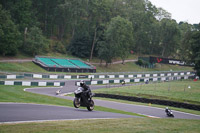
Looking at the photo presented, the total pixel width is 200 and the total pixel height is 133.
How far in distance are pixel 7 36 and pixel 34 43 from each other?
26.5ft

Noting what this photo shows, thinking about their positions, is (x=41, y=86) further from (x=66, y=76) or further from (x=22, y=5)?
(x=22, y=5)

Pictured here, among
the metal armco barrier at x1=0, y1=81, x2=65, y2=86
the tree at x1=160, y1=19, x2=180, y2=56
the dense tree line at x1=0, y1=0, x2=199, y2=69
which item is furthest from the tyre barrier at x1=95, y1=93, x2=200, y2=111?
the tree at x1=160, y1=19, x2=180, y2=56

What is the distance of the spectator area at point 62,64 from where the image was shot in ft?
200

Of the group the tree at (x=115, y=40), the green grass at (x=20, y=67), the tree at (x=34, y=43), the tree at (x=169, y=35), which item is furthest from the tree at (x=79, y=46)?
the tree at (x=169, y=35)

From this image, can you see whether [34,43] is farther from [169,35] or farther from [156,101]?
[169,35]

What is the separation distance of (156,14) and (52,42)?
5474 centimetres

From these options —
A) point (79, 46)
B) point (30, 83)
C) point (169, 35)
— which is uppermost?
point (169, 35)

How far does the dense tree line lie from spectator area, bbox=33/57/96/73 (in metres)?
5.20

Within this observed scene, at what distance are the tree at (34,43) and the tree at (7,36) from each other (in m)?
4.32

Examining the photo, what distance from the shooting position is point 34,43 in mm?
67562

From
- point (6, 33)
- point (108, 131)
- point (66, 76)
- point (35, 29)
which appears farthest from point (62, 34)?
point (108, 131)

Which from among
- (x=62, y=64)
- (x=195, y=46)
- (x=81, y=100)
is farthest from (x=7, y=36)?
(x=81, y=100)

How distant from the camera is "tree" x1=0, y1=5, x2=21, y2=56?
6073 centimetres

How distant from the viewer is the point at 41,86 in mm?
39875
